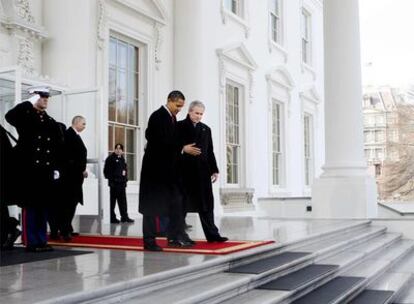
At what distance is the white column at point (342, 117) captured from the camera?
40.7 feet

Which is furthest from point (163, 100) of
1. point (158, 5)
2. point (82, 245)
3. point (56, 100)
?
point (82, 245)

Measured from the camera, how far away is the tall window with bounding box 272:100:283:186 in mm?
19484

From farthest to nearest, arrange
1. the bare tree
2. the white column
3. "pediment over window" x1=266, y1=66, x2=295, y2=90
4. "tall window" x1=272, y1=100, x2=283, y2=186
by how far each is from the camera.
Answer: the bare tree < "tall window" x1=272, y1=100, x2=283, y2=186 < "pediment over window" x1=266, y1=66, x2=295, y2=90 < the white column

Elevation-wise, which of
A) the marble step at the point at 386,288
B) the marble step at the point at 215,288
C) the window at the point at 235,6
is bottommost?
the marble step at the point at 386,288

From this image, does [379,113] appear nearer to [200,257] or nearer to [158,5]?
[158,5]

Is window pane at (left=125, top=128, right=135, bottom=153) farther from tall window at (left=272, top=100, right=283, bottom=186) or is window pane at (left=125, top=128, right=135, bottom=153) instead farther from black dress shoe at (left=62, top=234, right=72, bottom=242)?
tall window at (left=272, top=100, right=283, bottom=186)

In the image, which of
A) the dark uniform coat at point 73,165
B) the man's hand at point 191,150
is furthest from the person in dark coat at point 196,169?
the dark uniform coat at point 73,165

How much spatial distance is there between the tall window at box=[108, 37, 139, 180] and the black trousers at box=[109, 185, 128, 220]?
1095 millimetres

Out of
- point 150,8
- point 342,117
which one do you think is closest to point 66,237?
point 150,8

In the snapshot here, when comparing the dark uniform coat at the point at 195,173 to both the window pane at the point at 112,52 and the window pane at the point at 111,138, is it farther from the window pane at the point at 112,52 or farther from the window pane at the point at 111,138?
the window pane at the point at 112,52

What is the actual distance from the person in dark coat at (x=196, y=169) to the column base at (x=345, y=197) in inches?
248

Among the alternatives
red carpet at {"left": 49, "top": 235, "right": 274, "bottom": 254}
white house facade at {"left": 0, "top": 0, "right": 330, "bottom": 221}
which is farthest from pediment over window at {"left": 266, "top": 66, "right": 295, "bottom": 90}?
red carpet at {"left": 49, "top": 235, "right": 274, "bottom": 254}

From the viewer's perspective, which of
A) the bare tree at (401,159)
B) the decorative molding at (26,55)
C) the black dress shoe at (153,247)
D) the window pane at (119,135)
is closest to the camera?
the black dress shoe at (153,247)

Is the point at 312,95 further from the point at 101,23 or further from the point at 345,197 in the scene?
the point at 101,23
